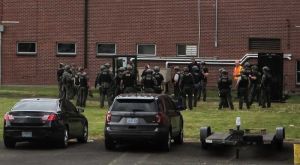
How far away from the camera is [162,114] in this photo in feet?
59.5

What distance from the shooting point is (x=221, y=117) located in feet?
88.4

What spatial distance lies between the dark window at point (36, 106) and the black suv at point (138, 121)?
5.72 ft

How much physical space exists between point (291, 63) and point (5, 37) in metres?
16.9

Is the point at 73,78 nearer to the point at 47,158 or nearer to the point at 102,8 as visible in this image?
the point at 102,8

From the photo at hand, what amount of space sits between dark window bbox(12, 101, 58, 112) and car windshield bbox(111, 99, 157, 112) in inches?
70.1

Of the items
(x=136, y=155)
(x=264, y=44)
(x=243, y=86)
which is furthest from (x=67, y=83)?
(x=136, y=155)

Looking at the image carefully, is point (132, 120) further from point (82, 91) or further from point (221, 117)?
point (82, 91)

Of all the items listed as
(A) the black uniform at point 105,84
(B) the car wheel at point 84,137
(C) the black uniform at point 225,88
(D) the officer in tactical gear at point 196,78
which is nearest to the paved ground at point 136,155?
(B) the car wheel at point 84,137

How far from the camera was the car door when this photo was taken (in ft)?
62.5

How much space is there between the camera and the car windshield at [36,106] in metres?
18.8

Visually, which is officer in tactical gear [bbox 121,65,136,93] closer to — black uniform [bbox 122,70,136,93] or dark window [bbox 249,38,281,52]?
black uniform [bbox 122,70,136,93]

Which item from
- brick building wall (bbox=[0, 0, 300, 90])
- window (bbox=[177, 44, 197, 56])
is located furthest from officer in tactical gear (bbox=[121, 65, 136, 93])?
window (bbox=[177, 44, 197, 56])

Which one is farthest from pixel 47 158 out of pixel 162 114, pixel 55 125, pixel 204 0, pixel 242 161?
pixel 204 0

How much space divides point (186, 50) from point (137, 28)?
3.16 meters
